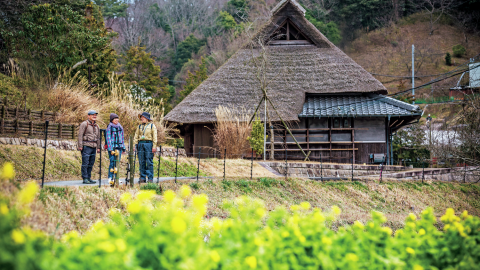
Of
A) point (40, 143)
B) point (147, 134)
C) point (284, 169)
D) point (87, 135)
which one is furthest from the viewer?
point (284, 169)

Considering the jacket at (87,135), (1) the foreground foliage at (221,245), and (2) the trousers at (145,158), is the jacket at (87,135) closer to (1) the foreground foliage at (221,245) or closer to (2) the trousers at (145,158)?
(2) the trousers at (145,158)

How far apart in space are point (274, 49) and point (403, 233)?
18.1m

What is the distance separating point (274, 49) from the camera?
805 inches

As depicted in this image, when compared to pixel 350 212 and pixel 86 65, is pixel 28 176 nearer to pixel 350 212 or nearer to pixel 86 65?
pixel 350 212

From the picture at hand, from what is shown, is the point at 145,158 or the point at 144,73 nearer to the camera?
the point at 145,158

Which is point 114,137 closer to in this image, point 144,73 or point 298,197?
point 298,197

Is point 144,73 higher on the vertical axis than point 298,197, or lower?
higher

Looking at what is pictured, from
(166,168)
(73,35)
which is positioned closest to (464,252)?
(166,168)

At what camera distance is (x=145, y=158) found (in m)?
8.13

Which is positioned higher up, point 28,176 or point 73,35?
point 73,35

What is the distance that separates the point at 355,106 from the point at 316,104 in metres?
1.68

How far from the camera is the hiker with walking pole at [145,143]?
799 cm

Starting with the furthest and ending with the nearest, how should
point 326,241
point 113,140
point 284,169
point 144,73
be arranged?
point 144,73 → point 284,169 → point 113,140 → point 326,241

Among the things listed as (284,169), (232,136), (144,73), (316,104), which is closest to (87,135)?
(232,136)
